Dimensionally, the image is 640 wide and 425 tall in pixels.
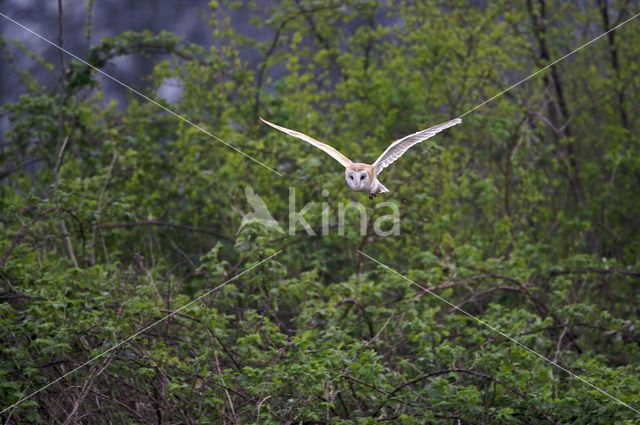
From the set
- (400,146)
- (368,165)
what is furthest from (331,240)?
(368,165)

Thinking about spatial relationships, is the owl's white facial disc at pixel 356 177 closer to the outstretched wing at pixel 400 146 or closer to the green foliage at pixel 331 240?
the outstretched wing at pixel 400 146

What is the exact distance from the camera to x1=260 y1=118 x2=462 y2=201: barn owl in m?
4.38

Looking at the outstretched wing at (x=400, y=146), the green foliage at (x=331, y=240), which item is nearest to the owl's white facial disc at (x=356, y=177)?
the outstretched wing at (x=400, y=146)

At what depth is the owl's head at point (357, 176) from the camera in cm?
437

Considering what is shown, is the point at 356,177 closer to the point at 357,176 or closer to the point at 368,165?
the point at 357,176

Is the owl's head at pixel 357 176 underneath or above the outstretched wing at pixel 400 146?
underneath

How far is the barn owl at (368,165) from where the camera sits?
4.38 m

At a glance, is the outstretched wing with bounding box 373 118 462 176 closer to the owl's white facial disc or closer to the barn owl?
the barn owl

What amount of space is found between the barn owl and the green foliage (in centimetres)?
144

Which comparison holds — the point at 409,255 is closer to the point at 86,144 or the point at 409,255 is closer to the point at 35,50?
the point at 86,144

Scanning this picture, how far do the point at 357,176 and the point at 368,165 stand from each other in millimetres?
122

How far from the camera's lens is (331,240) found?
902 centimetres

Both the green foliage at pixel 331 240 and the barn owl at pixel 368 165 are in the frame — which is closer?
the barn owl at pixel 368 165

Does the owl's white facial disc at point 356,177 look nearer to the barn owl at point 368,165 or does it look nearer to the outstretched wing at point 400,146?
the barn owl at point 368,165
